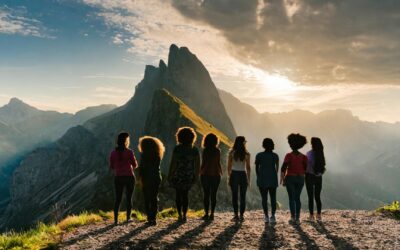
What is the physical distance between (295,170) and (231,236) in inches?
198

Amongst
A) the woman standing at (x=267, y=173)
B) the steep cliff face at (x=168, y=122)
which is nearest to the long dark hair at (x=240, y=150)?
the woman standing at (x=267, y=173)

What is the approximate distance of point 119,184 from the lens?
1541 centimetres

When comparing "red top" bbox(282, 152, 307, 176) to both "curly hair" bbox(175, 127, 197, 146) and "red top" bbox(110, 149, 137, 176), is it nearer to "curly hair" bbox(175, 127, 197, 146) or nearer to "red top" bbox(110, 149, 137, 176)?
"curly hair" bbox(175, 127, 197, 146)

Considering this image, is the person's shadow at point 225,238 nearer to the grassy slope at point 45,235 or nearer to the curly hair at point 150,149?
the curly hair at point 150,149

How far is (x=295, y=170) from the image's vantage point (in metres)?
16.4

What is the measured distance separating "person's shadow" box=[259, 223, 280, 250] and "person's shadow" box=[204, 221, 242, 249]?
97 centimetres

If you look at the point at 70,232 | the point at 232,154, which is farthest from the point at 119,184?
the point at 232,154

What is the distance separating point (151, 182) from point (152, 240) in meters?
3.41

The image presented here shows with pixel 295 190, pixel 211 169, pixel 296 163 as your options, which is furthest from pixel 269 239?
pixel 296 163

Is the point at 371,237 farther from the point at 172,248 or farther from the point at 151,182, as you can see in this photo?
the point at 151,182

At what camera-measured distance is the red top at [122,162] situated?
15.4 meters

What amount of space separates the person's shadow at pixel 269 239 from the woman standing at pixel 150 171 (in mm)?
4200

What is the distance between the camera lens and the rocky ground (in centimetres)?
1145

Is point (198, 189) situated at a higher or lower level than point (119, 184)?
lower
